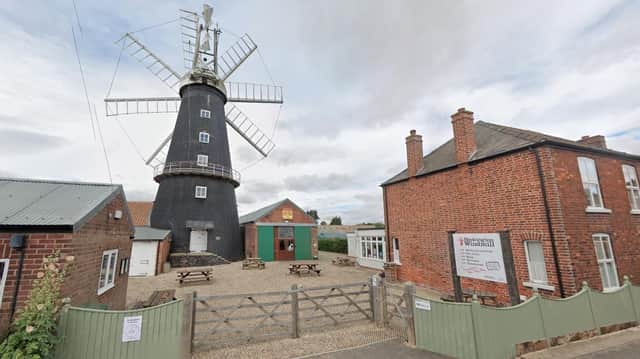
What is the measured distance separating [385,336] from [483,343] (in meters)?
2.22

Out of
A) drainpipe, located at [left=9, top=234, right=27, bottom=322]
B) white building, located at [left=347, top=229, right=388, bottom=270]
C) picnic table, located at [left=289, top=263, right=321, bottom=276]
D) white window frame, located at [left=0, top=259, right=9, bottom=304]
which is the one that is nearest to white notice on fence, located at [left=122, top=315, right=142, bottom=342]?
drainpipe, located at [left=9, top=234, right=27, bottom=322]

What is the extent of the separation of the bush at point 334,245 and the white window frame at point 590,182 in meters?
24.3

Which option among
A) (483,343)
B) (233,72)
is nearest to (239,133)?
(233,72)

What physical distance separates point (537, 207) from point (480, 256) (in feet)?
10.0

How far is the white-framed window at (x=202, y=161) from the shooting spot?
822 inches

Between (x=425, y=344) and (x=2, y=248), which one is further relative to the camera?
(x=425, y=344)

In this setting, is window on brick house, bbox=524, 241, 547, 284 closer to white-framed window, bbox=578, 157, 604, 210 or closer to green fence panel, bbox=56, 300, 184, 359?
white-framed window, bbox=578, 157, 604, 210

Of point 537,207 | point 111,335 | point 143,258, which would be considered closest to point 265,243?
point 143,258

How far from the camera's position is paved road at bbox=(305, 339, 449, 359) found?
5355 millimetres

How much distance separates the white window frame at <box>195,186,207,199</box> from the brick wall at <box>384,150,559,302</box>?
14.1 meters

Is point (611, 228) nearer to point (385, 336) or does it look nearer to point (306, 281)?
point (385, 336)

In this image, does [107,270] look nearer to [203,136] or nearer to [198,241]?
[198,241]

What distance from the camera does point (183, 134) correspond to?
69.7 feet

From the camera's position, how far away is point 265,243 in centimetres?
2275
